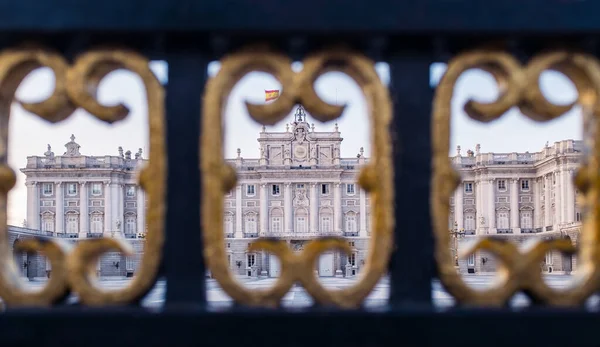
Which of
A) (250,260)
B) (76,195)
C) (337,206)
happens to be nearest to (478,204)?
(337,206)

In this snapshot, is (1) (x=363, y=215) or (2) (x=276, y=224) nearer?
(1) (x=363, y=215)

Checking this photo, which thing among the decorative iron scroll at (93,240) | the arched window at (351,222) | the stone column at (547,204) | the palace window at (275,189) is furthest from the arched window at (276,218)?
the decorative iron scroll at (93,240)

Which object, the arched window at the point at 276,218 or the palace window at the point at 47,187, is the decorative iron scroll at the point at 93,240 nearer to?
the arched window at the point at 276,218

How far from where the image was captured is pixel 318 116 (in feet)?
5.48

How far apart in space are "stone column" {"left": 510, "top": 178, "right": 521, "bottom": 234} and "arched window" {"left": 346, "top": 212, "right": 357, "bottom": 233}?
13602mm

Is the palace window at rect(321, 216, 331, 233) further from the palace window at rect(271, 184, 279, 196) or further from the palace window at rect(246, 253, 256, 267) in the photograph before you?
the palace window at rect(246, 253, 256, 267)

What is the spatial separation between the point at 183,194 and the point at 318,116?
1.38 feet

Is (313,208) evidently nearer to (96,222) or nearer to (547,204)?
(96,222)

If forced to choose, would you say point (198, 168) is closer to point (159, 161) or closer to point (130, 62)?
point (159, 161)

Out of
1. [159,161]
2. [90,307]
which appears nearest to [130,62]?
[159,161]

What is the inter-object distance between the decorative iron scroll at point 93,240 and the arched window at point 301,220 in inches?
2057

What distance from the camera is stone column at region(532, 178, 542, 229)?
172 feet

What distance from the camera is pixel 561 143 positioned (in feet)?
154

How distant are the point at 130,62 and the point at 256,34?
1.13ft
